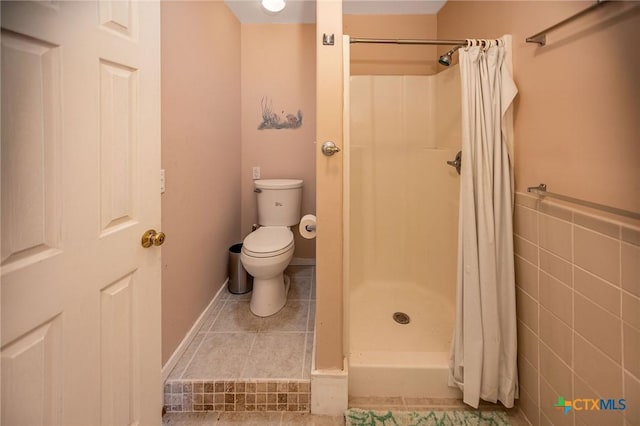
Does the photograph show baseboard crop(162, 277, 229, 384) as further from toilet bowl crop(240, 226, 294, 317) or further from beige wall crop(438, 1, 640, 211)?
beige wall crop(438, 1, 640, 211)

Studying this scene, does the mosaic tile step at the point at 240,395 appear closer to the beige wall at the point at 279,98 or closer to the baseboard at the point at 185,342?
the baseboard at the point at 185,342

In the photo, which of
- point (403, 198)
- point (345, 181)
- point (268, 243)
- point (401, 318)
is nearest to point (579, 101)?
point (345, 181)

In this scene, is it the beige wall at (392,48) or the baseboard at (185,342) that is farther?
the beige wall at (392,48)

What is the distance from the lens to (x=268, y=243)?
1.93 meters

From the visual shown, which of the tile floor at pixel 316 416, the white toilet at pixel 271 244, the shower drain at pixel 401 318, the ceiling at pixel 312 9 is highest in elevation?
the ceiling at pixel 312 9

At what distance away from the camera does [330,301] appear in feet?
4.32

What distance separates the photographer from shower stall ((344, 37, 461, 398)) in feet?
6.39

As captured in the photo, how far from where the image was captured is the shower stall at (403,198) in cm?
195

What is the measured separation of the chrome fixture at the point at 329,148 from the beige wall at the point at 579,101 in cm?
80

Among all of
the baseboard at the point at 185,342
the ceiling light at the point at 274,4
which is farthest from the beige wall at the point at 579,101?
the baseboard at the point at 185,342

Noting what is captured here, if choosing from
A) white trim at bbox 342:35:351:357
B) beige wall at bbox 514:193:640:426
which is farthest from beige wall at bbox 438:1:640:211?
white trim at bbox 342:35:351:357

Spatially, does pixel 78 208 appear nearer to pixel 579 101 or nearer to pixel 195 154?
pixel 195 154

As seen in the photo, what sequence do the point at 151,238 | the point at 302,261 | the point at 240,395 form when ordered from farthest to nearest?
the point at 302,261, the point at 240,395, the point at 151,238

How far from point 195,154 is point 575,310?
1.90 metres
